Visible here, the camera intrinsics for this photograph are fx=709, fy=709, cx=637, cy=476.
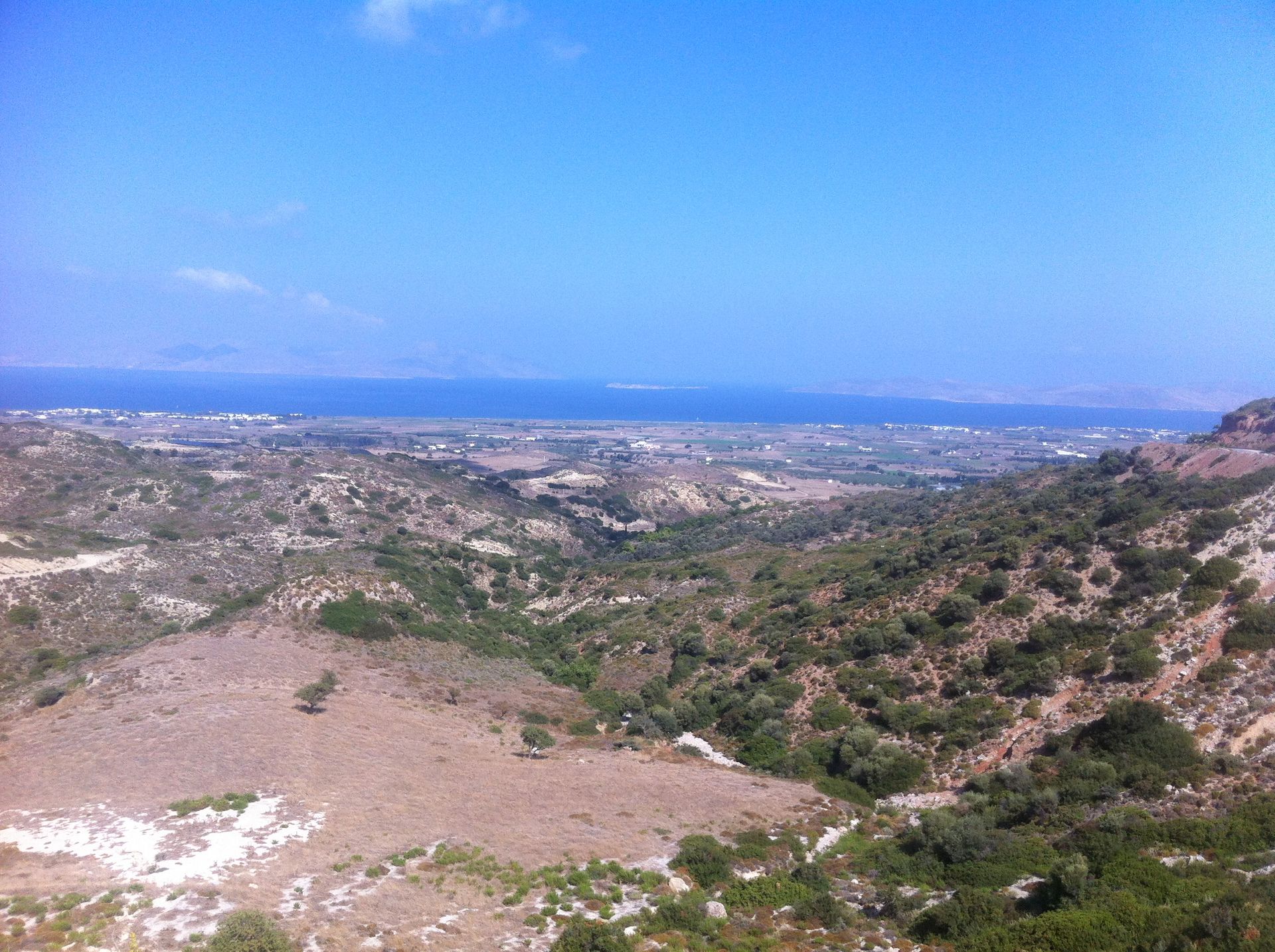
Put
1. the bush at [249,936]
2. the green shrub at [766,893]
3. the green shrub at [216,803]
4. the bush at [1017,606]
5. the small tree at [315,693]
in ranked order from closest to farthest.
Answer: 1. the bush at [249,936]
2. the green shrub at [766,893]
3. the green shrub at [216,803]
4. the small tree at [315,693]
5. the bush at [1017,606]

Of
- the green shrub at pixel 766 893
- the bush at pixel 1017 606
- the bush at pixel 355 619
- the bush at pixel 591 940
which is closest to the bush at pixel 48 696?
the bush at pixel 355 619

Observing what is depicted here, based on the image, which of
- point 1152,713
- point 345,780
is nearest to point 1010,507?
point 1152,713

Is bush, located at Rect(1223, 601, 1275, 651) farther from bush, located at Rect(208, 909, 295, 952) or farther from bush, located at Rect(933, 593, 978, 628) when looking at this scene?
bush, located at Rect(208, 909, 295, 952)

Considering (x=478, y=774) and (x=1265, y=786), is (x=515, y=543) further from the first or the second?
(x=1265, y=786)

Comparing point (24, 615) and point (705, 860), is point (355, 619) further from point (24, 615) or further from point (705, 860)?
point (705, 860)

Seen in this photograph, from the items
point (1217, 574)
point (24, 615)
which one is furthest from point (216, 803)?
point (1217, 574)

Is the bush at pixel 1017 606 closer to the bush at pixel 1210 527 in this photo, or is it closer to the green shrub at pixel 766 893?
the bush at pixel 1210 527
